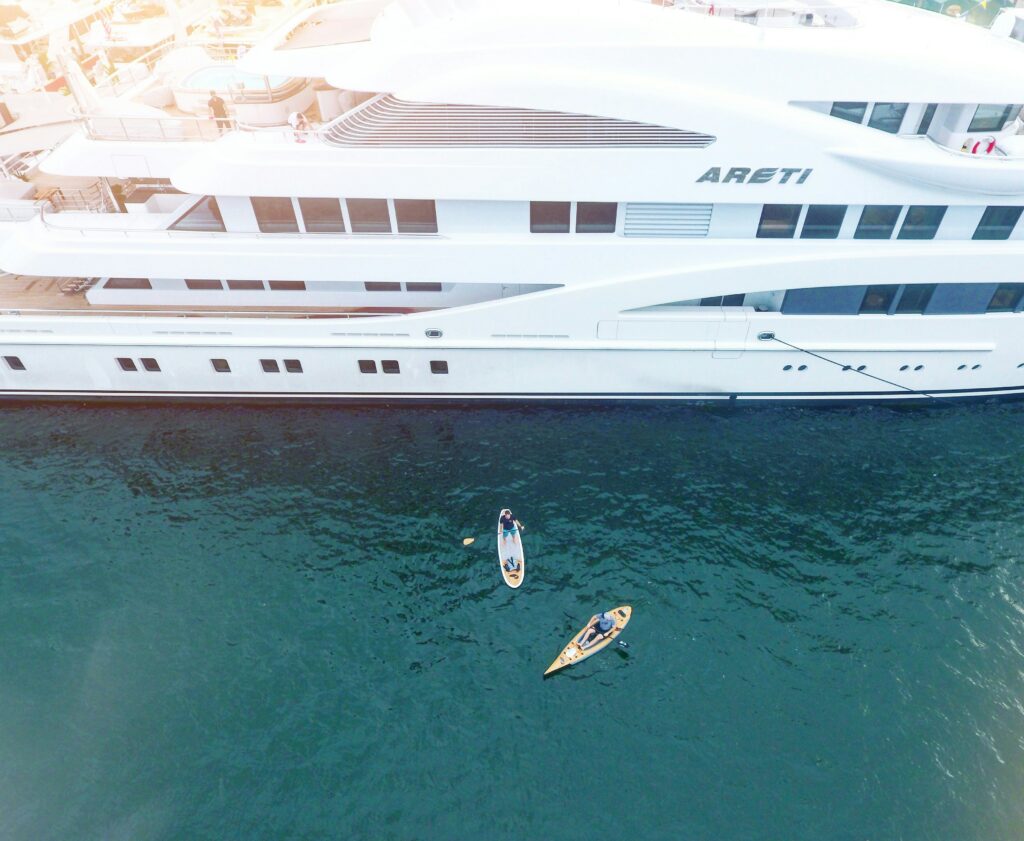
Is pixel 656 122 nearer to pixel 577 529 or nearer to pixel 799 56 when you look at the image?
pixel 799 56

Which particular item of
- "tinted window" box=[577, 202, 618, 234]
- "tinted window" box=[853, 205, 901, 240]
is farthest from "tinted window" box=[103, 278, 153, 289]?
"tinted window" box=[853, 205, 901, 240]

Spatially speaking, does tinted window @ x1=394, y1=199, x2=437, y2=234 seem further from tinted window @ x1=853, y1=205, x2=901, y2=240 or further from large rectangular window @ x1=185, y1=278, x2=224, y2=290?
tinted window @ x1=853, y1=205, x2=901, y2=240

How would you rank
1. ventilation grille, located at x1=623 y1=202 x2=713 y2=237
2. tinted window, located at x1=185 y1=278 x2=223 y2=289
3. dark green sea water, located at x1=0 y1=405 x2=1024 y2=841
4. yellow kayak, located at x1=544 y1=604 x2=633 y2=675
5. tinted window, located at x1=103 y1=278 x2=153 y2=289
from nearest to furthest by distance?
dark green sea water, located at x1=0 y1=405 x2=1024 y2=841 → yellow kayak, located at x1=544 y1=604 x2=633 y2=675 → ventilation grille, located at x1=623 y1=202 x2=713 y2=237 → tinted window, located at x1=185 y1=278 x2=223 y2=289 → tinted window, located at x1=103 y1=278 x2=153 y2=289

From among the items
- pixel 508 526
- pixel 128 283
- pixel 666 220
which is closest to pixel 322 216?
pixel 128 283

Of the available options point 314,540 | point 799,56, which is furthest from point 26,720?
point 799,56

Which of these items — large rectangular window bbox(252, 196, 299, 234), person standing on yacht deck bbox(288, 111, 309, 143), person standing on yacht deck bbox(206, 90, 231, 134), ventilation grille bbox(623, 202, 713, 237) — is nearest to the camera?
person standing on yacht deck bbox(288, 111, 309, 143)

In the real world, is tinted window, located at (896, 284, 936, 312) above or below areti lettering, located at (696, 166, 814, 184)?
below

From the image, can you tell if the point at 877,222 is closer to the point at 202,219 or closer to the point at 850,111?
the point at 850,111
